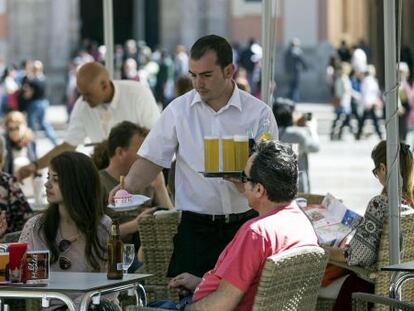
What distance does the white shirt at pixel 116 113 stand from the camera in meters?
10.2

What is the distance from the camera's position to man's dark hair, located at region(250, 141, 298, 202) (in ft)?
18.8

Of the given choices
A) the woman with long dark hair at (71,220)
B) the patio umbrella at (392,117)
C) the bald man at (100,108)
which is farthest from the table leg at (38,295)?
the bald man at (100,108)

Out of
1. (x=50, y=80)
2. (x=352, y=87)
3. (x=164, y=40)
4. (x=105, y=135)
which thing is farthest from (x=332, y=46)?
(x=105, y=135)

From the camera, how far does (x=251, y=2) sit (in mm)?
41406

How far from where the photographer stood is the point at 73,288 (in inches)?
228

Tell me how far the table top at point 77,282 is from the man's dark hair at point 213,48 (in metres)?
1.19

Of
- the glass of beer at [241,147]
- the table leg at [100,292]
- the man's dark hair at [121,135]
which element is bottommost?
the table leg at [100,292]

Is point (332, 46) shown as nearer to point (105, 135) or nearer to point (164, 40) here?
point (164, 40)

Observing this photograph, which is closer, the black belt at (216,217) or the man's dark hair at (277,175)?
the man's dark hair at (277,175)

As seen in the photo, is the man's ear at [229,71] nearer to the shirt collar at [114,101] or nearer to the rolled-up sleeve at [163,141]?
the rolled-up sleeve at [163,141]

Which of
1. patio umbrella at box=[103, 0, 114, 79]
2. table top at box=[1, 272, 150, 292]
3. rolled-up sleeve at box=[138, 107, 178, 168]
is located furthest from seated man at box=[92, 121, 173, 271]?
patio umbrella at box=[103, 0, 114, 79]

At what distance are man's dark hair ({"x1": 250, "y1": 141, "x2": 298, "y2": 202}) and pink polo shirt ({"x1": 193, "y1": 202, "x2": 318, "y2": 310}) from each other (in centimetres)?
6

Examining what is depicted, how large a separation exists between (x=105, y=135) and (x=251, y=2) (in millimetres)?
31447

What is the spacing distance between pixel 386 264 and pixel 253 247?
1520 millimetres
